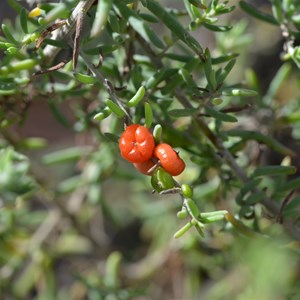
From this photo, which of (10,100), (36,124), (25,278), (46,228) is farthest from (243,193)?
(36,124)

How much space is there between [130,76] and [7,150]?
1.21 ft

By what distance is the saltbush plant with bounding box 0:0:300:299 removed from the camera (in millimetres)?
842

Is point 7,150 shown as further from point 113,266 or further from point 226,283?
point 226,283

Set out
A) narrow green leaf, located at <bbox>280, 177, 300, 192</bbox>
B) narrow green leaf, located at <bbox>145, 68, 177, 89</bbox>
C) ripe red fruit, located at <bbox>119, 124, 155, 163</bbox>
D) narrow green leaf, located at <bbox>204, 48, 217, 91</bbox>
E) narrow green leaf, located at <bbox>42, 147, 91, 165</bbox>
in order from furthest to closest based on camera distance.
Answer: narrow green leaf, located at <bbox>42, 147, 91, 165</bbox>, narrow green leaf, located at <bbox>280, 177, 300, 192</bbox>, narrow green leaf, located at <bbox>145, 68, 177, 89</bbox>, narrow green leaf, located at <bbox>204, 48, 217, 91</bbox>, ripe red fruit, located at <bbox>119, 124, 155, 163</bbox>

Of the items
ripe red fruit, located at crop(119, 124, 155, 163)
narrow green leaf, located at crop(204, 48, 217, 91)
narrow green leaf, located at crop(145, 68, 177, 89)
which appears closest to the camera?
ripe red fruit, located at crop(119, 124, 155, 163)

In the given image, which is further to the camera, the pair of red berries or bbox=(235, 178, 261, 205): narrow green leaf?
bbox=(235, 178, 261, 205): narrow green leaf

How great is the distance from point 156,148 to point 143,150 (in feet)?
0.09

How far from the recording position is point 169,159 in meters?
0.78

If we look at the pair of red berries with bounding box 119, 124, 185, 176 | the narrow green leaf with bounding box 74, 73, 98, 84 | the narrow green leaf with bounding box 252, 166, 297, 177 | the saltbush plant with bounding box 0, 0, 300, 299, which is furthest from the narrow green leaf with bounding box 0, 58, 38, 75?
the narrow green leaf with bounding box 252, 166, 297, 177

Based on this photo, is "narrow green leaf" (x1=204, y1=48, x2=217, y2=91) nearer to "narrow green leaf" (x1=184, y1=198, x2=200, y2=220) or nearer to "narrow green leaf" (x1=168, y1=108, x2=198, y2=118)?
"narrow green leaf" (x1=168, y1=108, x2=198, y2=118)

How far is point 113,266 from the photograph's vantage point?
1.51 m

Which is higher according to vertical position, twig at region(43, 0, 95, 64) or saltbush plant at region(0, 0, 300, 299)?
twig at region(43, 0, 95, 64)

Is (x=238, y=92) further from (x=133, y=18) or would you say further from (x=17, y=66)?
(x=17, y=66)

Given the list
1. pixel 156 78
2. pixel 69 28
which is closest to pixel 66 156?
pixel 156 78
